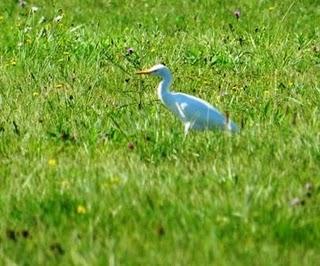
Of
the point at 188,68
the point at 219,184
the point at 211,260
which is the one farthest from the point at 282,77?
the point at 211,260

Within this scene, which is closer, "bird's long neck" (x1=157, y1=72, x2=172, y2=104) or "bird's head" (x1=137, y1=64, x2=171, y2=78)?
"bird's long neck" (x1=157, y1=72, x2=172, y2=104)

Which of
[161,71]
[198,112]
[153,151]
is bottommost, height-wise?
[153,151]

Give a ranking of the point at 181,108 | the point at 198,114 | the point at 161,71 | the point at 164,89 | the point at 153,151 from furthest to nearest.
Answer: the point at 161,71
the point at 164,89
the point at 181,108
the point at 198,114
the point at 153,151

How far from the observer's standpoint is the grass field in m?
4.98

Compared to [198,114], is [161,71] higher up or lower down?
higher up

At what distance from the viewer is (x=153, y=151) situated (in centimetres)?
661

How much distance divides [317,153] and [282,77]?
3356 mm

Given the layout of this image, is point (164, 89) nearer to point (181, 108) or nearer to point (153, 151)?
point (181, 108)

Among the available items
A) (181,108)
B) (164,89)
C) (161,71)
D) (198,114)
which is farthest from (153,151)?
(161,71)

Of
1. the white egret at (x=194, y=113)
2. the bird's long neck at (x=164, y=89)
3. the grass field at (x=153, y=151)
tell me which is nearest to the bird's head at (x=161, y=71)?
the bird's long neck at (x=164, y=89)

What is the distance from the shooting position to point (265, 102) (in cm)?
825

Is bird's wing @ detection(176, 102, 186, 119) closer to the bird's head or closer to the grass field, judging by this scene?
the grass field

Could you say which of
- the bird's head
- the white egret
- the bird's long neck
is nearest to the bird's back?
the white egret

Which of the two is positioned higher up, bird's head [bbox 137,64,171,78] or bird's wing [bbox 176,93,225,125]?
bird's head [bbox 137,64,171,78]
